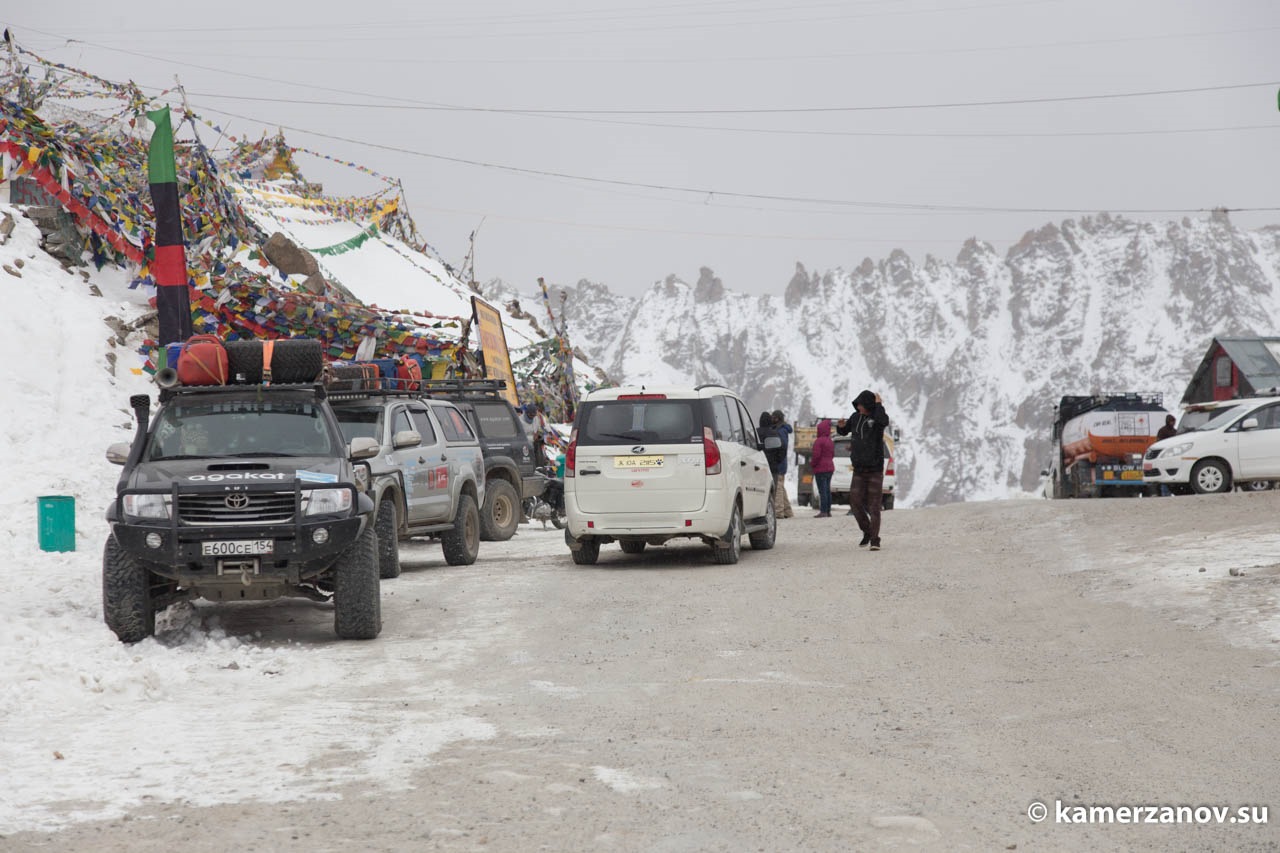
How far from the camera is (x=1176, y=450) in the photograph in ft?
85.3

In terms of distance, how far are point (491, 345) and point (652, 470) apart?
52.4ft

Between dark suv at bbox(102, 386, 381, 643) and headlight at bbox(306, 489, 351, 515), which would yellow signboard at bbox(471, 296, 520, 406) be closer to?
dark suv at bbox(102, 386, 381, 643)

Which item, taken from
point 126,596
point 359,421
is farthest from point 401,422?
point 126,596

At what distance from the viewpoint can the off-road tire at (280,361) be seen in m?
10.9

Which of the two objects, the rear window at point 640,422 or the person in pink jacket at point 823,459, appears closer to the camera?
the rear window at point 640,422

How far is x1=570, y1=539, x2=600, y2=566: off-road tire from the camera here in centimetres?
1605

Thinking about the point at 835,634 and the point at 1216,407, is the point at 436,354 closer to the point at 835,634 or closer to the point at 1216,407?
the point at 1216,407

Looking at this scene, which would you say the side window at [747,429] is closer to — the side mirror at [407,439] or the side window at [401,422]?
the side window at [401,422]

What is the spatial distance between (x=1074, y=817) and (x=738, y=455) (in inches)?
431

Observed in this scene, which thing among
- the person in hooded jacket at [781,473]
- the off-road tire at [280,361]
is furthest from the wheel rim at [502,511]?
the off-road tire at [280,361]

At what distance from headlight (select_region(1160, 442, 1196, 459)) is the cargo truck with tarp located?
19.4 feet

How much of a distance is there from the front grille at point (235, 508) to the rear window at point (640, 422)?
6.03m

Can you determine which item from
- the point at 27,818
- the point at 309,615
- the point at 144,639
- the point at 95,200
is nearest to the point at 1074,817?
the point at 27,818

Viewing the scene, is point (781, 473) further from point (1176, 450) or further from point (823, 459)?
point (1176, 450)
